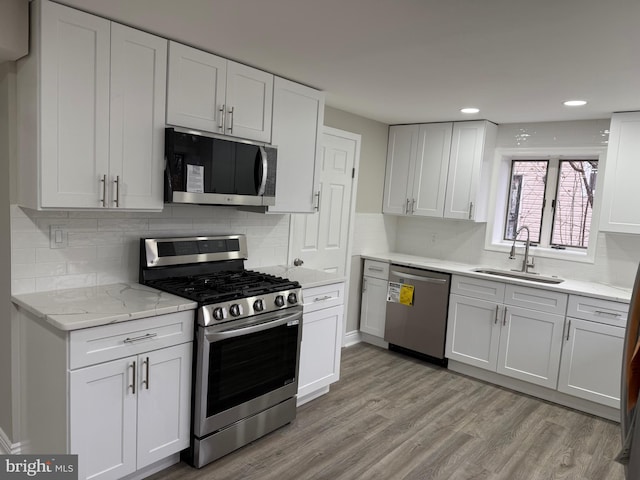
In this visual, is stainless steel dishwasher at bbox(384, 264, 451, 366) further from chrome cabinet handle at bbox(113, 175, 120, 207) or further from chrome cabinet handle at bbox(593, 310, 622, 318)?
chrome cabinet handle at bbox(113, 175, 120, 207)

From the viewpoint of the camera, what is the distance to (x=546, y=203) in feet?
14.2

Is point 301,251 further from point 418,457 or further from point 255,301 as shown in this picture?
point 418,457

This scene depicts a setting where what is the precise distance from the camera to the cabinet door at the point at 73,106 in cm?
207

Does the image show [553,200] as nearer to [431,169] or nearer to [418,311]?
[431,169]

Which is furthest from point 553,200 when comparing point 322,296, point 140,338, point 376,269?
point 140,338

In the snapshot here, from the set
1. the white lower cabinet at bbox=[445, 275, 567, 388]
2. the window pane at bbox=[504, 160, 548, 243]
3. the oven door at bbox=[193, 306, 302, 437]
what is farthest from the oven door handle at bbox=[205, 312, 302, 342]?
the window pane at bbox=[504, 160, 548, 243]

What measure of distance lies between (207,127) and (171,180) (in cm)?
42

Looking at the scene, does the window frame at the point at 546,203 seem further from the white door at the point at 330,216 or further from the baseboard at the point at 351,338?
the baseboard at the point at 351,338

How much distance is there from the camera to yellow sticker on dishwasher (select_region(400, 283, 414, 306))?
4395 millimetres

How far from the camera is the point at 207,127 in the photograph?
8.93ft

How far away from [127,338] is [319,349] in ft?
5.00

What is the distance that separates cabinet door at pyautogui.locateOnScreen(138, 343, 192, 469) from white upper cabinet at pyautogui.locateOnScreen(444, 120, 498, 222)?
300 centimetres

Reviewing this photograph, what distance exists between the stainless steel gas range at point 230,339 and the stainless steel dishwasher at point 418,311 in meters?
1.74

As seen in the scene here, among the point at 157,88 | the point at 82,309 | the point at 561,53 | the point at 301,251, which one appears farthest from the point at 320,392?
the point at 561,53
